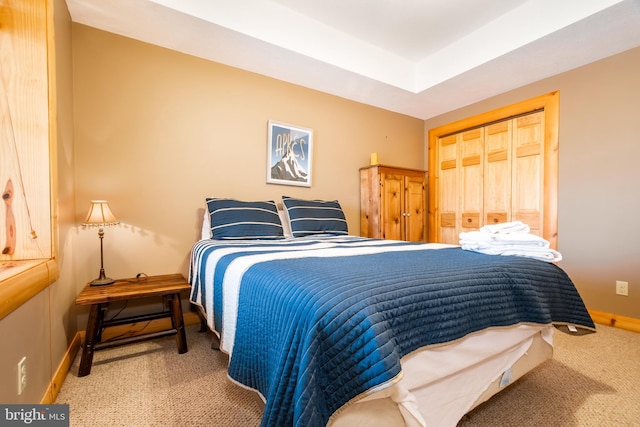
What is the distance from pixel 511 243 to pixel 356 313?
47.3 inches

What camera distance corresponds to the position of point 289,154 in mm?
2967

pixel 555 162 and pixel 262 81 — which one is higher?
pixel 262 81

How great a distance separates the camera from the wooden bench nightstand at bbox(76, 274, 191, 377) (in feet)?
5.28

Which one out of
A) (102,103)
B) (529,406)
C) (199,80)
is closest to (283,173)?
(199,80)

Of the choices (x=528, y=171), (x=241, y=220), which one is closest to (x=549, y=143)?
(x=528, y=171)

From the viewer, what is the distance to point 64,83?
1.78 meters

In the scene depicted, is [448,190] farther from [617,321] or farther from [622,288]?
[617,321]

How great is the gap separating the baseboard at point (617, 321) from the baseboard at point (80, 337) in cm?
346

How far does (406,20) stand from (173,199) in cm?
260

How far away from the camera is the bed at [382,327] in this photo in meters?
0.74

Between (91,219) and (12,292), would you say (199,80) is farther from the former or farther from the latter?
(12,292)

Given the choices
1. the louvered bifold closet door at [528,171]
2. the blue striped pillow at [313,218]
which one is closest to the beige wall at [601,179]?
the louvered bifold closet door at [528,171]

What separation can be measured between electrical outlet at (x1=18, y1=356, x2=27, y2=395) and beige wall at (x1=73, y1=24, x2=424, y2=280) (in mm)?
1191

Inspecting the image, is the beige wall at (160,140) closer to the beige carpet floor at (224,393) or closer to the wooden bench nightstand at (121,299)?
the wooden bench nightstand at (121,299)
